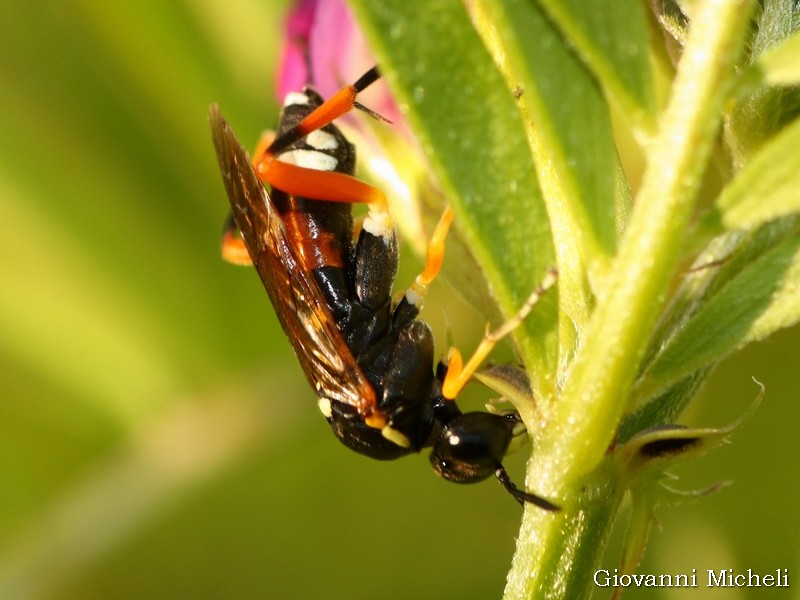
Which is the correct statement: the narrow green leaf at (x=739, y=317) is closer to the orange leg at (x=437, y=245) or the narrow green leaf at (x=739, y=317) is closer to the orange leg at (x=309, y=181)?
the orange leg at (x=437, y=245)

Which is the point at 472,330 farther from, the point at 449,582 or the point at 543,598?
the point at 543,598

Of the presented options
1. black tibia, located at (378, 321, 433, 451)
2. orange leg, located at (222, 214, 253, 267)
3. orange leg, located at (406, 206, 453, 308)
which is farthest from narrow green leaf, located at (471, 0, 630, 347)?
orange leg, located at (222, 214, 253, 267)

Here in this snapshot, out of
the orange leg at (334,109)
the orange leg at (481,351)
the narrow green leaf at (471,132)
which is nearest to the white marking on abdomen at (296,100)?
the orange leg at (334,109)

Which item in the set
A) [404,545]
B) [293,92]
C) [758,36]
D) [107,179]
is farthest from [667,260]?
[107,179]

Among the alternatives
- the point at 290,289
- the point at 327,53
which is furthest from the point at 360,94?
the point at 290,289

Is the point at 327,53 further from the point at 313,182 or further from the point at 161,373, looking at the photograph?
the point at 161,373
